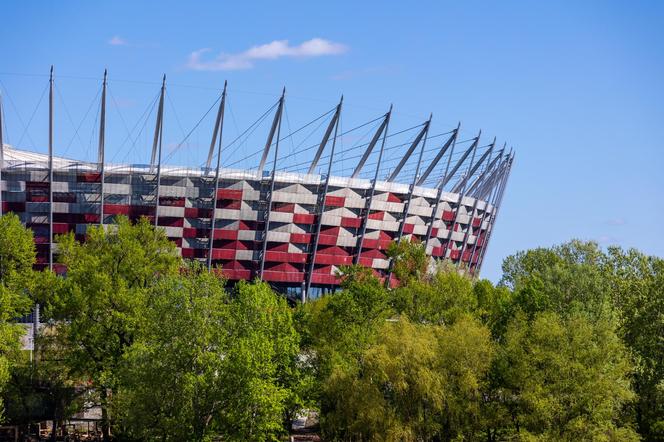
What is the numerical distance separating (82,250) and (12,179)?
29.0 m

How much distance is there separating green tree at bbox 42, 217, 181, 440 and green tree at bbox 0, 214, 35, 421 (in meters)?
1.91

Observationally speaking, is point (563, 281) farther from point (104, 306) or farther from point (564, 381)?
point (104, 306)

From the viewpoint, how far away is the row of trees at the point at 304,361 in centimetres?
4803

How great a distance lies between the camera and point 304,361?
57344mm

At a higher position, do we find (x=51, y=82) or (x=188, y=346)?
(x=51, y=82)

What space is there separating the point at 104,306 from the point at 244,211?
3875 centimetres

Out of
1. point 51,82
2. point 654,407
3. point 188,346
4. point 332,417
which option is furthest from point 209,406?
point 51,82

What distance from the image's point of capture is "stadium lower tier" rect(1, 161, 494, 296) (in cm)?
8950

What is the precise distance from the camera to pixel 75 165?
296 ft

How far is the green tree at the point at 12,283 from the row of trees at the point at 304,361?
0.44 ft

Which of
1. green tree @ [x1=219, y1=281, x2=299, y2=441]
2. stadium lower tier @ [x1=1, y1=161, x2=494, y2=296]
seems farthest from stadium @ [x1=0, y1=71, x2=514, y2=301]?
green tree @ [x1=219, y1=281, x2=299, y2=441]

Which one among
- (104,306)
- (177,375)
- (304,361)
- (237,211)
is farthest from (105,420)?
(237,211)

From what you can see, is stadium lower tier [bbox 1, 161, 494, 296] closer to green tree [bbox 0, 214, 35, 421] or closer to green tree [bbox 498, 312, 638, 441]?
green tree [bbox 0, 214, 35, 421]

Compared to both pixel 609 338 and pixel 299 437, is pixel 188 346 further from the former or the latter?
pixel 609 338
